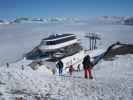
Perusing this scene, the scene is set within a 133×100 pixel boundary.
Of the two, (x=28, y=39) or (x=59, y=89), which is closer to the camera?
(x=59, y=89)

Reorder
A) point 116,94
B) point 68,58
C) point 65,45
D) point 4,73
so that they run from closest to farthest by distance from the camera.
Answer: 1. point 116,94
2. point 4,73
3. point 68,58
4. point 65,45

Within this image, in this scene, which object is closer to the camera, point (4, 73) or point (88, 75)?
point (4, 73)

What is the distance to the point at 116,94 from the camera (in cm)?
1029

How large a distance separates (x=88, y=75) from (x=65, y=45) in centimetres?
3307

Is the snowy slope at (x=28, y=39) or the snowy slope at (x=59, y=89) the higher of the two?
the snowy slope at (x=59, y=89)

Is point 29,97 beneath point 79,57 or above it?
above

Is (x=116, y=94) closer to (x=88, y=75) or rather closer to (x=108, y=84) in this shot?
(x=108, y=84)

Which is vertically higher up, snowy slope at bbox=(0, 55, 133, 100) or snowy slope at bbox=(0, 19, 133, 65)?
snowy slope at bbox=(0, 55, 133, 100)

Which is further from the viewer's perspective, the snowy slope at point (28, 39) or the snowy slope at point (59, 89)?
the snowy slope at point (28, 39)

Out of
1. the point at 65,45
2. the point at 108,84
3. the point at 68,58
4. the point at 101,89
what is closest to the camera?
the point at 101,89

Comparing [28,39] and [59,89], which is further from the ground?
[59,89]

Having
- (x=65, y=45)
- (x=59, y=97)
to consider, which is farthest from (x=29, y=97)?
(x=65, y=45)

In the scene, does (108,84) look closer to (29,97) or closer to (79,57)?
(29,97)

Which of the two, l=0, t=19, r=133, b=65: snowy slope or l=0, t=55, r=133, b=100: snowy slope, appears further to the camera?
l=0, t=19, r=133, b=65: snowy slope
